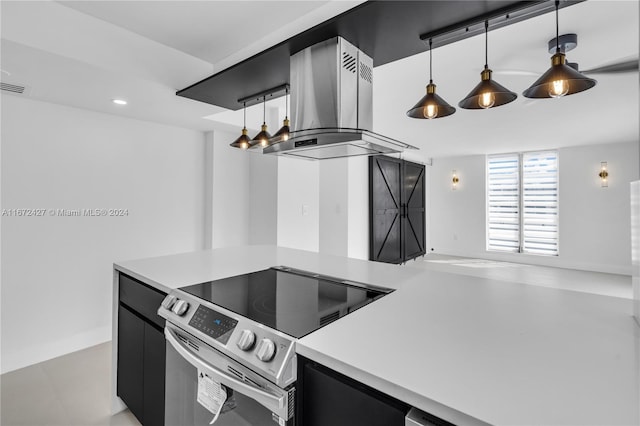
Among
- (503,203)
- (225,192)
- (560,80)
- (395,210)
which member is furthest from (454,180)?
(560,80)

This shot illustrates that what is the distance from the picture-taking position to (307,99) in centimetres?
173

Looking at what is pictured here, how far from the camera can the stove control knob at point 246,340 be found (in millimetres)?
1133

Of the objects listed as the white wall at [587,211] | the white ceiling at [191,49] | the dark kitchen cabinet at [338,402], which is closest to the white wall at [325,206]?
the white ceiling at [191,49]

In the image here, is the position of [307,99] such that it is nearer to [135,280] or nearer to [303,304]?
[303,304]

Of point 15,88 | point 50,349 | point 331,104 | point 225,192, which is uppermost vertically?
point 15,88

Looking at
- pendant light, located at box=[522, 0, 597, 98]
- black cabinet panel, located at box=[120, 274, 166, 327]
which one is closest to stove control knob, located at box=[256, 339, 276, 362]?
black cabinet panel, located at box=[120, 274, 166, 327]

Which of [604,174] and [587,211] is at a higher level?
[604,174]

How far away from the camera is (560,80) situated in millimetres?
1403

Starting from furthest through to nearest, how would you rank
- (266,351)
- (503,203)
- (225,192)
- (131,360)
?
(503,203) < (225,192) < (131,360) < (266,351)

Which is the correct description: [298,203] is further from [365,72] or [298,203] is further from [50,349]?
[50,349]

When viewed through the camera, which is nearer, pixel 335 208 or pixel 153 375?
pixel 153 375

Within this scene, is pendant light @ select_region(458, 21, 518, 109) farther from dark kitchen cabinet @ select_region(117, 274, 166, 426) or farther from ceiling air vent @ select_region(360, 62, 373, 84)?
dark kitchen cabinet @ select_region(117, 274, 166, 426)

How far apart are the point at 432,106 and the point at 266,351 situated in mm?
1421

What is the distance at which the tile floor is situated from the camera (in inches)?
82.3
